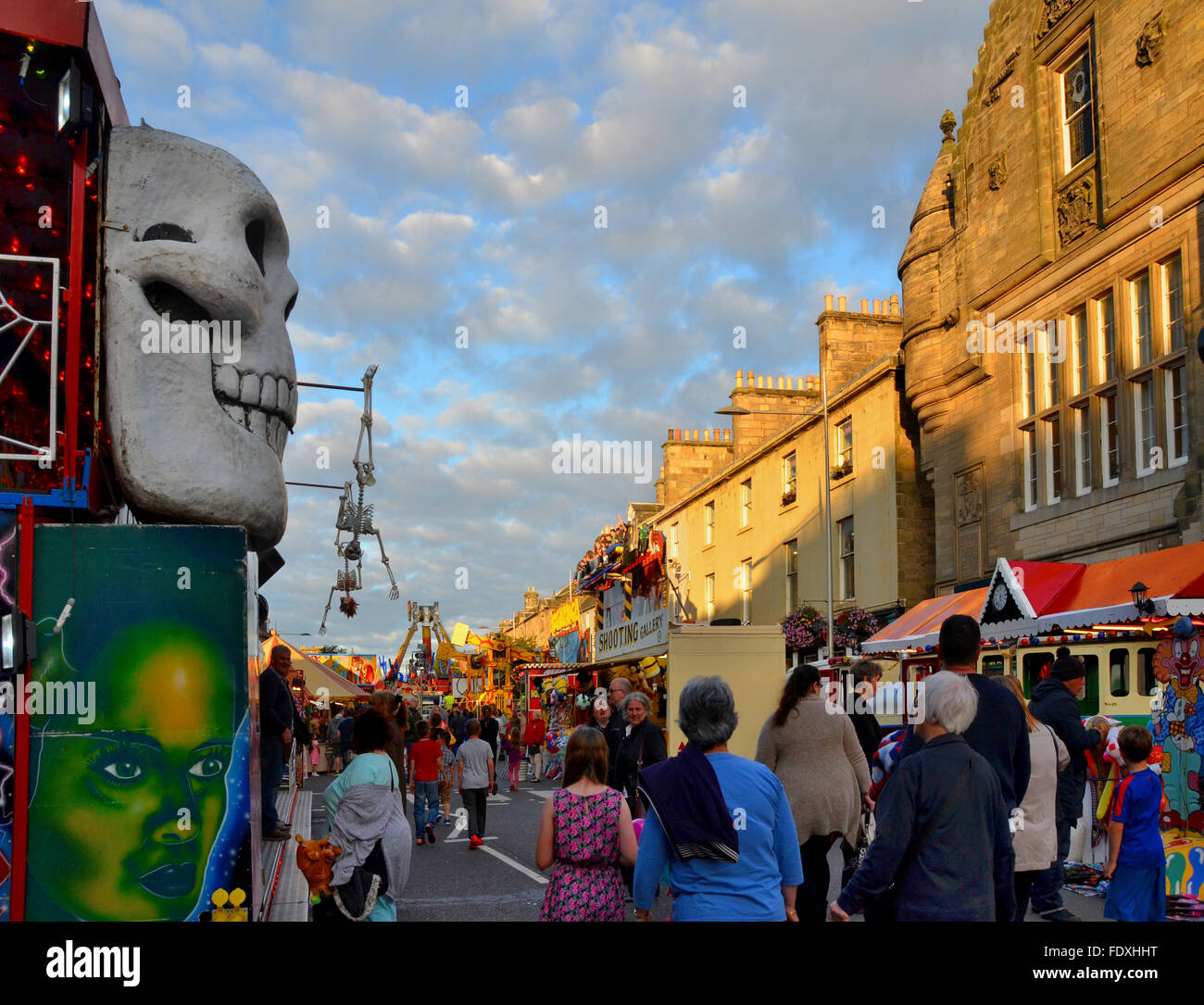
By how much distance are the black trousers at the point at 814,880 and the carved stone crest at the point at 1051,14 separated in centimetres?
1925

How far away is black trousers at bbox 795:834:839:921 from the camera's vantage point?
6.47 m

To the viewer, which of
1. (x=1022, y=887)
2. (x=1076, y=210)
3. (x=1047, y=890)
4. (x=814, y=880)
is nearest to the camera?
(x=1022, y=887)

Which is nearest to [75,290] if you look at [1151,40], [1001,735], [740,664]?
[1001,735]

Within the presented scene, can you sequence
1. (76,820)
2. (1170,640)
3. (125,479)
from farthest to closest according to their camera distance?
(1170,640), (125,479), (76,820)

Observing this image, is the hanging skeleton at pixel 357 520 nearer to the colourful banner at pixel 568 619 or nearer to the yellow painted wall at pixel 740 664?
the yellow painted wall at pixel 740 664

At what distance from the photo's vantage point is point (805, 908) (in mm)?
6461

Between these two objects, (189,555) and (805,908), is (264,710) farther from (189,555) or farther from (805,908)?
(805,908)

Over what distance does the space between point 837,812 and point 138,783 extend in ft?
12.8

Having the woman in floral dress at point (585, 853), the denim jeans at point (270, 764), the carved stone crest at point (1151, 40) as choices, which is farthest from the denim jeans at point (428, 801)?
the carved stone crest at point (1151, 40)

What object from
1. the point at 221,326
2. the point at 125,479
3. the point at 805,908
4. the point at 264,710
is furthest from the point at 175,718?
the point at 264,710

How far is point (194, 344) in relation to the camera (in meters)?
6.32

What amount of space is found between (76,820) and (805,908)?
394 cm

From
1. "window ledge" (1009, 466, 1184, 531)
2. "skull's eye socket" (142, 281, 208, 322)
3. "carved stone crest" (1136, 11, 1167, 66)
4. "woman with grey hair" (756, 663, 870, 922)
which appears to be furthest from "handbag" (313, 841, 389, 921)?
"carved stone crest" (1136, 11, 1167, 66)

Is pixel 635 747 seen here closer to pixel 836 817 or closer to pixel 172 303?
pixel 836 817
